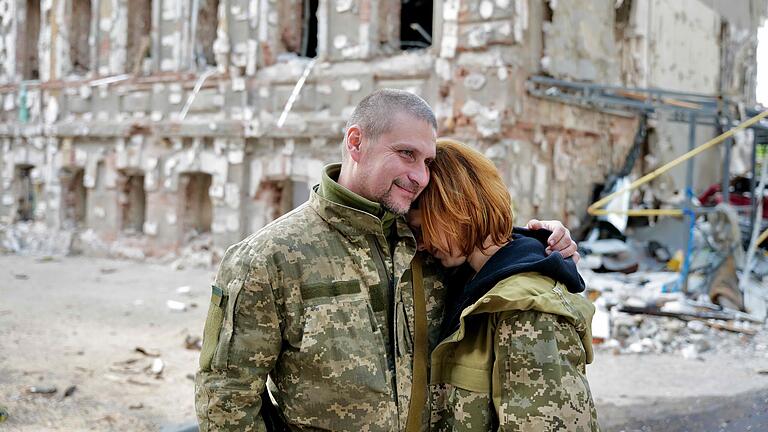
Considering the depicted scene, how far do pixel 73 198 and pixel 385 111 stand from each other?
13441 millimetres

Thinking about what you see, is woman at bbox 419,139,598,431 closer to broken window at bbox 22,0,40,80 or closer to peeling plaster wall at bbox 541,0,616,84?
peeling plaster wall at bbox 541,0,616,84

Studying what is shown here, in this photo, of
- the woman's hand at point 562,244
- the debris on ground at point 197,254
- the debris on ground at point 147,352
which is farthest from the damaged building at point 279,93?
the woman's hand at point 562,244

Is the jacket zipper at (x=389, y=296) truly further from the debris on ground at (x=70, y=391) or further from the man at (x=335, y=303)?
the debris on ground at (x=70, y=391)

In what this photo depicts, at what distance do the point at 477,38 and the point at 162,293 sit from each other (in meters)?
5.81

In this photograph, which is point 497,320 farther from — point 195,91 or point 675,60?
point 675,60

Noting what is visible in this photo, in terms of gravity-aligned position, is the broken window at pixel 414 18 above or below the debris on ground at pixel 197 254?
above

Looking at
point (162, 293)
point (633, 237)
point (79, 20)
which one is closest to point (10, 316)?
point (162, 293)

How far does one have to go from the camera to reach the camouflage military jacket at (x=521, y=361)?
1969 millimetres

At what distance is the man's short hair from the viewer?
2182 mm

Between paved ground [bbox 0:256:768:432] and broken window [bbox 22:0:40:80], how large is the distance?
7.77m

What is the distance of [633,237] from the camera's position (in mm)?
11148

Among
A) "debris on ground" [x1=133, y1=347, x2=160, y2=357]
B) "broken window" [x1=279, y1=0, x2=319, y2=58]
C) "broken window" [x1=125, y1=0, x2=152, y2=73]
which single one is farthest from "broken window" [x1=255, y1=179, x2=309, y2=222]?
"debris on ground" [x1=133, y1=347, x2=160, y2=357]

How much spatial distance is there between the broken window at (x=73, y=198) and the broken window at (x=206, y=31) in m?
3.79

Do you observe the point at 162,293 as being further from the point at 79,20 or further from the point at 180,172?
the point at 79,20
